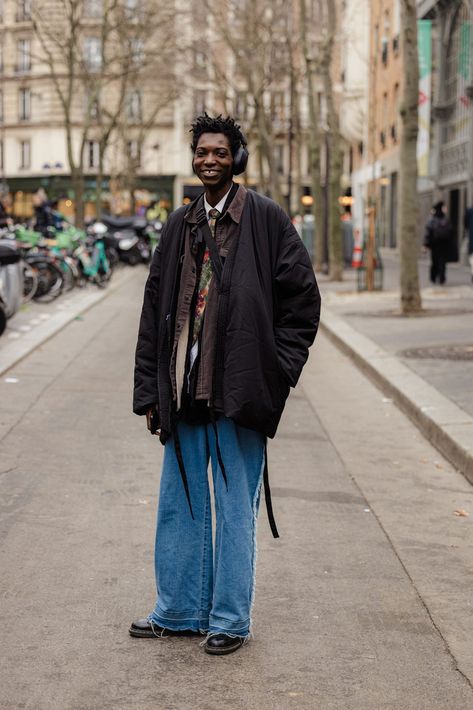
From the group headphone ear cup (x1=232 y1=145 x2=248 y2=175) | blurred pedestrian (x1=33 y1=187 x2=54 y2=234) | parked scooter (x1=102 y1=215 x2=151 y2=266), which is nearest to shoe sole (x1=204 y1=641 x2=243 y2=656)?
headphone ear cup (x1=232 y1=145 x2=248 y2=175)

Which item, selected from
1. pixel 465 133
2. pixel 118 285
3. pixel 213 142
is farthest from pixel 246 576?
pixel 465 133

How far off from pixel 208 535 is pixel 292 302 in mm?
905

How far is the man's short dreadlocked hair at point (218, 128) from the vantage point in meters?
4.46

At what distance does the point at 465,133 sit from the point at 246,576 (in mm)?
34756

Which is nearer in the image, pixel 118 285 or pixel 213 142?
pixel 213 142

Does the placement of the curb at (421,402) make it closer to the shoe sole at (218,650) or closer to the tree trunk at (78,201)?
the shoe sole at (218,650)

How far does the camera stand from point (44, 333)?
54.4 feet

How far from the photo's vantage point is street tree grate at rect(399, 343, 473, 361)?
13.4 meters

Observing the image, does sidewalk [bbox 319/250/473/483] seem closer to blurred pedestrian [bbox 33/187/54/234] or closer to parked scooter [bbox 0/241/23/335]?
parked scooter [bbox 0/241/23/335]

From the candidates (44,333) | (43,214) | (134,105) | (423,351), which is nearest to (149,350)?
(423,351)

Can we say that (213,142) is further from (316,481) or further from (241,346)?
(316,481)

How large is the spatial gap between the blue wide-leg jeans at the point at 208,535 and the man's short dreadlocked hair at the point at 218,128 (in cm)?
97

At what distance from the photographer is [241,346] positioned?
4348 millimetres

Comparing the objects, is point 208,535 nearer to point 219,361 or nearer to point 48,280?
point 219,361
